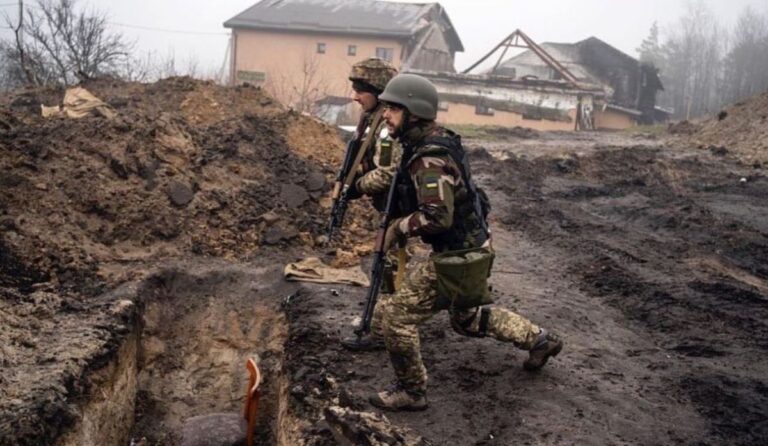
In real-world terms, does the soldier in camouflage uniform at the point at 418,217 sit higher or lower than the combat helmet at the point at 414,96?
lower

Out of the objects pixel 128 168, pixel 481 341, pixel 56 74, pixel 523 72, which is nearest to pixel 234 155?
pixel 128 168

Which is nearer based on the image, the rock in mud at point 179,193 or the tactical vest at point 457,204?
the tactical vest at point 457,204

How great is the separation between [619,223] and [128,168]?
703cm

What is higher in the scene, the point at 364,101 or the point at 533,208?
the point at 364,101

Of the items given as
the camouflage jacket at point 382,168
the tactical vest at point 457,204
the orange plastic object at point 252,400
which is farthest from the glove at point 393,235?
the orange plastic object at point 252,400

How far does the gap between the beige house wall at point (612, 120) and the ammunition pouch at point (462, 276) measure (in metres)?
30.5

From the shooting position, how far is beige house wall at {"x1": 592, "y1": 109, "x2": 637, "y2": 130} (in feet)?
110

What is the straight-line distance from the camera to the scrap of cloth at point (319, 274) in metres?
7.26

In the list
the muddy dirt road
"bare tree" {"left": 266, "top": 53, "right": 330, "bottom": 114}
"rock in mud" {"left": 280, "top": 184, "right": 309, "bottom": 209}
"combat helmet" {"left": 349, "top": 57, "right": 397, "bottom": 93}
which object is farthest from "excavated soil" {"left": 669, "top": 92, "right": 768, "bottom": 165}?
"bare tree" {"left": 266, "top": 53, "right": 330, "bottom": 114}

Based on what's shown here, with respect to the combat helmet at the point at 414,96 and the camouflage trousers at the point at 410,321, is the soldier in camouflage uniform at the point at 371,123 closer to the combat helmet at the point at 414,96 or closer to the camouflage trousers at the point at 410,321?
the combat helmet at the point at 414,96

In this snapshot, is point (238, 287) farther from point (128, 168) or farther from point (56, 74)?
point (56, 74)

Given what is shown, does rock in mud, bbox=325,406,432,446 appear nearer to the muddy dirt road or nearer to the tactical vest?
the muddy dirt road

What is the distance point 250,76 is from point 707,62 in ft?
143

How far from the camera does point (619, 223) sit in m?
10.9
